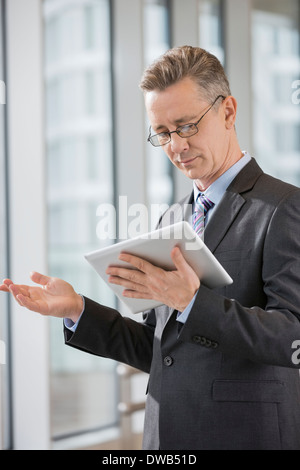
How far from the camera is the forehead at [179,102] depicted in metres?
1.50

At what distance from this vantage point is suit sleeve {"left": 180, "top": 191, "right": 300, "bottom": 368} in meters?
1.28

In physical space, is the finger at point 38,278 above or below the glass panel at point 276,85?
below

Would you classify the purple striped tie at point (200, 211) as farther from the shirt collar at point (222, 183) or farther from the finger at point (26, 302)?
the finger at point (26, 302)

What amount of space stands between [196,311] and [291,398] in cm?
34

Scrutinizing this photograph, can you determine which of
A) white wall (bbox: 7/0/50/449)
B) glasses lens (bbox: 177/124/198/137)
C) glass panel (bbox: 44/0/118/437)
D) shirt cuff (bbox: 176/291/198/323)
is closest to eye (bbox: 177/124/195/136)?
glasses lens (bbox: 177/124/198/137)

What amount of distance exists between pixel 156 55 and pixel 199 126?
2662 mm

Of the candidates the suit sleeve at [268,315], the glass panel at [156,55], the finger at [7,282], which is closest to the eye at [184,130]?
the suit sleeve at [268,315]

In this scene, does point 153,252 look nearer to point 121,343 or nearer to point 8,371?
point 121,343

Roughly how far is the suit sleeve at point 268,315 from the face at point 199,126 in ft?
0.84

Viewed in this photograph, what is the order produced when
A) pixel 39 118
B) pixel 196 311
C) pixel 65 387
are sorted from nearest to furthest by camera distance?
1. pixel 196 311
2. pixel 39 118
3. pixel 65 387

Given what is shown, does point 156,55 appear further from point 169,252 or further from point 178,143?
point 169,252

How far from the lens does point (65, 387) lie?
144 inches

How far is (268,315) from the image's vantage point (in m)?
1.31

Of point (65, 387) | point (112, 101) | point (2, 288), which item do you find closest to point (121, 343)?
point (2, 288)
